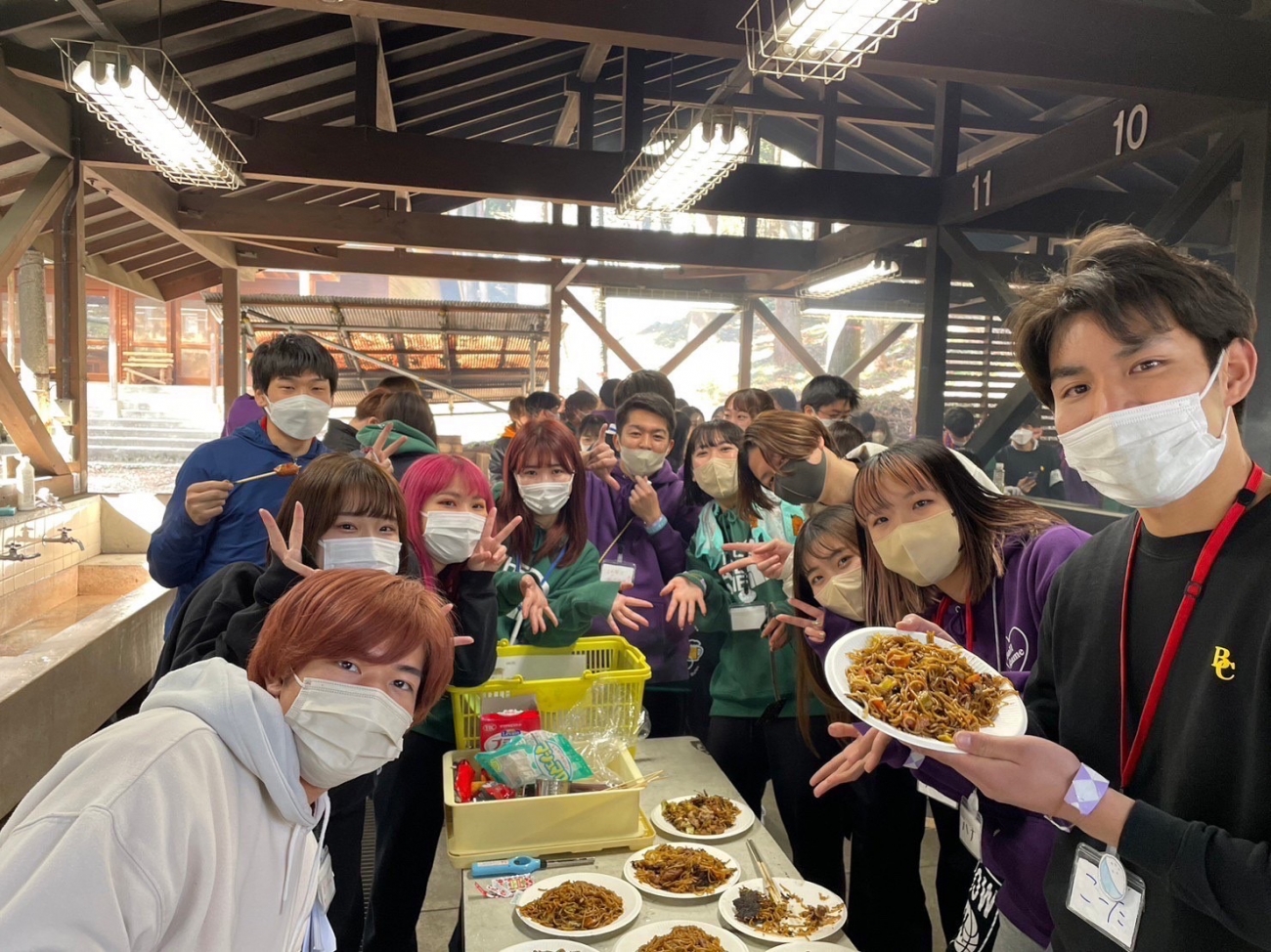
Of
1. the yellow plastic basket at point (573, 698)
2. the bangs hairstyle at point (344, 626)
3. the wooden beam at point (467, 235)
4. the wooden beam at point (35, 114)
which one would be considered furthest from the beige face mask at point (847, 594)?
the wooden beam at point (467, 235)

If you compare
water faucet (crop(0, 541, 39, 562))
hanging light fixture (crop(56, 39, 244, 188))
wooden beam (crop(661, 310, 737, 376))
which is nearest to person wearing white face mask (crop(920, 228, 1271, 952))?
hanging light fixture (crop(56, 39, 244, 188))

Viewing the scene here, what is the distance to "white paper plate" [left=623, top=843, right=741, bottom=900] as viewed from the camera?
191 centimetres

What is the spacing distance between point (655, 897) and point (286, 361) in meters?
2.21

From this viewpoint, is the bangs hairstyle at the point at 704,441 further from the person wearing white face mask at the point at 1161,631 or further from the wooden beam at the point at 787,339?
the wooden beam at the point at 787,339

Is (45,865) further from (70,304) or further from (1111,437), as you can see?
(70,304)

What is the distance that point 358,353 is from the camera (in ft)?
29.7

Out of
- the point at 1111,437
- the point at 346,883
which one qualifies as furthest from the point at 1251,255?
the point at 346,883

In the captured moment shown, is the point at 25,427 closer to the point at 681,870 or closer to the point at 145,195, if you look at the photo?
the point at 145,195

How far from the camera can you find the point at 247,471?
2953mm

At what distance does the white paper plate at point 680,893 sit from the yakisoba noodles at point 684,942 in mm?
140

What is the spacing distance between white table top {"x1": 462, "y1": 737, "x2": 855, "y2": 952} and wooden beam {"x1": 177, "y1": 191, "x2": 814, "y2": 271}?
6.06 m

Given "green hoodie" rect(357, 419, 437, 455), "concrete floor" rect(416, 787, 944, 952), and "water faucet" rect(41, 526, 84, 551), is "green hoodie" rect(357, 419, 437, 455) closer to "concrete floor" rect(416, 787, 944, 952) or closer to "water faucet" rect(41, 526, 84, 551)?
"concrete floor" rect(416, 787, 944, 952)

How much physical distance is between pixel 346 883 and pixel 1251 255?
4.28 metres

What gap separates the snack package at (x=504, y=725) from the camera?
2193mm
